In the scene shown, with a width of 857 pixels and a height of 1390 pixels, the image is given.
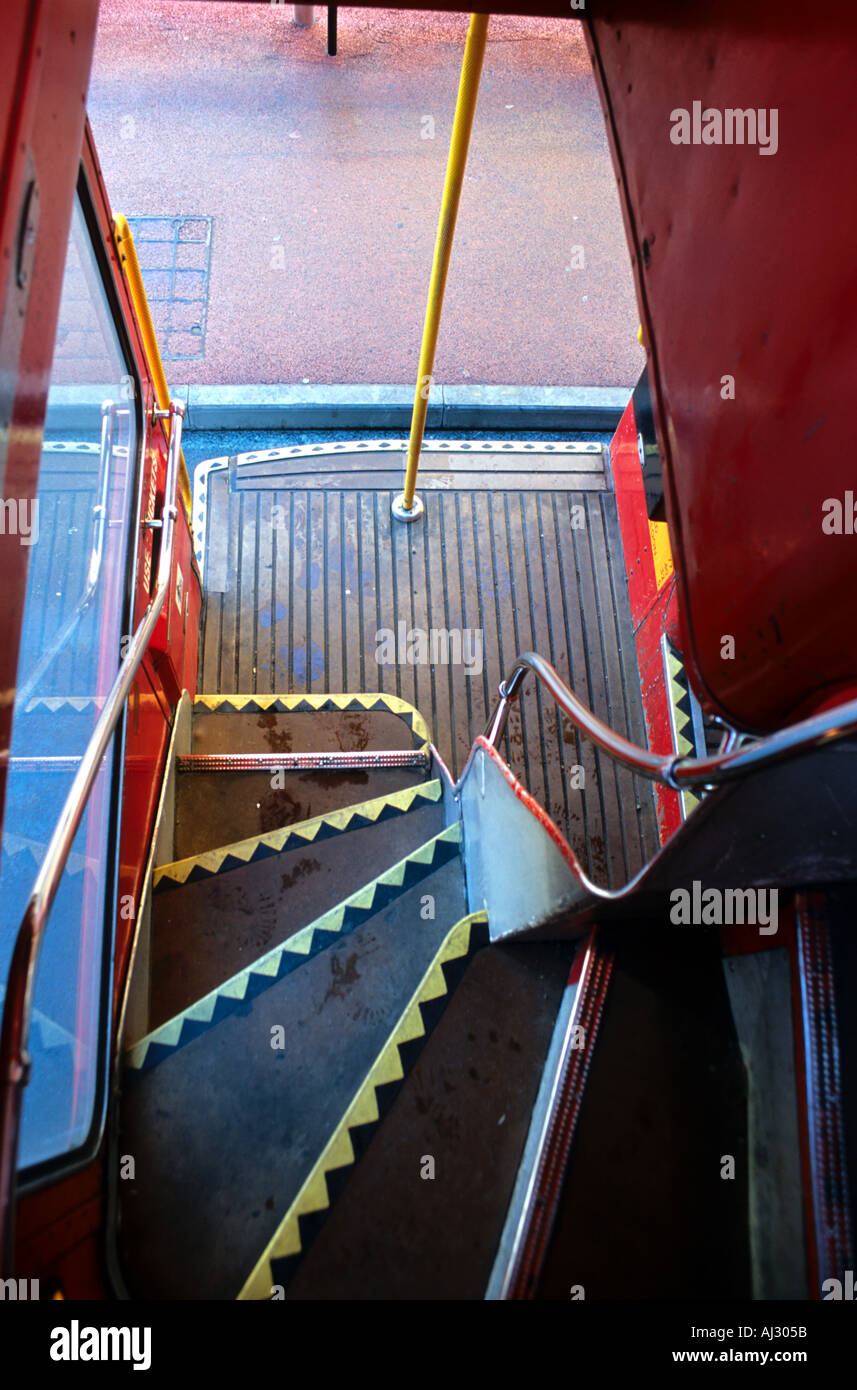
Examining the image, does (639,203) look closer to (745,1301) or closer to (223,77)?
(745,1301)

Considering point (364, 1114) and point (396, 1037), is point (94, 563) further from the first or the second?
point (364, 1114)

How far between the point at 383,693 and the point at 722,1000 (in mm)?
2491

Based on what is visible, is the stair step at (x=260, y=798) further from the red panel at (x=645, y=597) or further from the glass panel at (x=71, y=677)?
the red panel at (x=645, y=597)

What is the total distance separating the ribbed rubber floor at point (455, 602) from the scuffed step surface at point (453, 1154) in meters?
1.76

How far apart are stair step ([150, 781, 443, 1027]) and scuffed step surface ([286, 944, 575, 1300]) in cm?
79

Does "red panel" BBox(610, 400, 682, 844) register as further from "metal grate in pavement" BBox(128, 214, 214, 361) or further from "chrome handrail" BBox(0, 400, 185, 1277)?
"metal grate in pavement" BBox(128, 214, 214, 361)

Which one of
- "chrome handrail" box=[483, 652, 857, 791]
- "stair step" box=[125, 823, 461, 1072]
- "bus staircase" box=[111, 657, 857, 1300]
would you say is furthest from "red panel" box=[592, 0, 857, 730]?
"stair step" box=[125, 823, 461, 1072]

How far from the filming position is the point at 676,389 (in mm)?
2268

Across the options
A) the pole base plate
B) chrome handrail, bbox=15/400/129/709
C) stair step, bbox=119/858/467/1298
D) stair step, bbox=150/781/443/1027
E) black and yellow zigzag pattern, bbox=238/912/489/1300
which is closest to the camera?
black and yellow zigzag pattern, bbox=238/912/489/1300

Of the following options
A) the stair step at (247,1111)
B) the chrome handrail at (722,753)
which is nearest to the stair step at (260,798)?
the stair step at (247,1111)

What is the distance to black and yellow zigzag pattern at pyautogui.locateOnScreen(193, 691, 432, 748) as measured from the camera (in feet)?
12.9

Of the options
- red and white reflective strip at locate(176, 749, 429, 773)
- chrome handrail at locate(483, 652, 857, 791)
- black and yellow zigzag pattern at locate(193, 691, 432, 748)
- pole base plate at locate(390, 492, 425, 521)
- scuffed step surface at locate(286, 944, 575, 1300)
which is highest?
pole base plate at locate(390, 492, 425, 521)

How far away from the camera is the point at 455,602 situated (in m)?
4.57

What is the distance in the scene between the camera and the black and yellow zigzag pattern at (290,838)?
9.98ft
